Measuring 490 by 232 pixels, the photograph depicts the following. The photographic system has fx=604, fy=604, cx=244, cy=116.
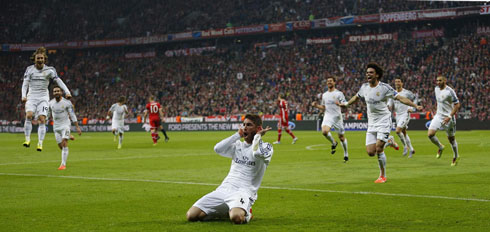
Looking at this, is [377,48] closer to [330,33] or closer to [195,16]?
[330,33]

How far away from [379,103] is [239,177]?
6.22m

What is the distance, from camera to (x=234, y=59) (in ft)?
220

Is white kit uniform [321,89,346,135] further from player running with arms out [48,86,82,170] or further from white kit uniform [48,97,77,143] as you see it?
white kit uniform [48,97,77,143]

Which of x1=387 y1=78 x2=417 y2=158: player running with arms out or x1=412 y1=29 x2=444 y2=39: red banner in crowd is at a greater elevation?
x1=412 y1=29 x2=444 y2=39: red banner in crowd

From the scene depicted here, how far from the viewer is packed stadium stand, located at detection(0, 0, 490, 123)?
5284 cm

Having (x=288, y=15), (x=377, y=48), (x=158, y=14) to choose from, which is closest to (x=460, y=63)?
(x=377, y=48)

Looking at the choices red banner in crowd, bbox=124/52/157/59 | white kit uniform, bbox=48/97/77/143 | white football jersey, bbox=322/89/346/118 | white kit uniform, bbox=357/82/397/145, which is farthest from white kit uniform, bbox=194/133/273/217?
red banner in crowd, bbox=124/52/157/59

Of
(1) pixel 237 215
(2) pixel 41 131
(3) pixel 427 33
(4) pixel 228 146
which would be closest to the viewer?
(1) pixel 237 215

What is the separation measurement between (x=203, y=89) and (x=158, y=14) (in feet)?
50.6

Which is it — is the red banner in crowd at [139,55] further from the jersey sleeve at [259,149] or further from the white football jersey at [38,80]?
the jersey sleeve at [259,149]

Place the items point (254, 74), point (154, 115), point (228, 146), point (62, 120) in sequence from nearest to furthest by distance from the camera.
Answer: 1. point (228, 146)
2. point (62, 120)
3. point (154, 115)
4. point (254, 74)

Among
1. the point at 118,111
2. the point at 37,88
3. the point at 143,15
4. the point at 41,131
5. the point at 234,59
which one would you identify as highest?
the point at 143,15

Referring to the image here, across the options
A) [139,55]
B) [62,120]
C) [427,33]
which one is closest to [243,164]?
[62,120]

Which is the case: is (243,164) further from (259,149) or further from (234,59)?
(234,59)
